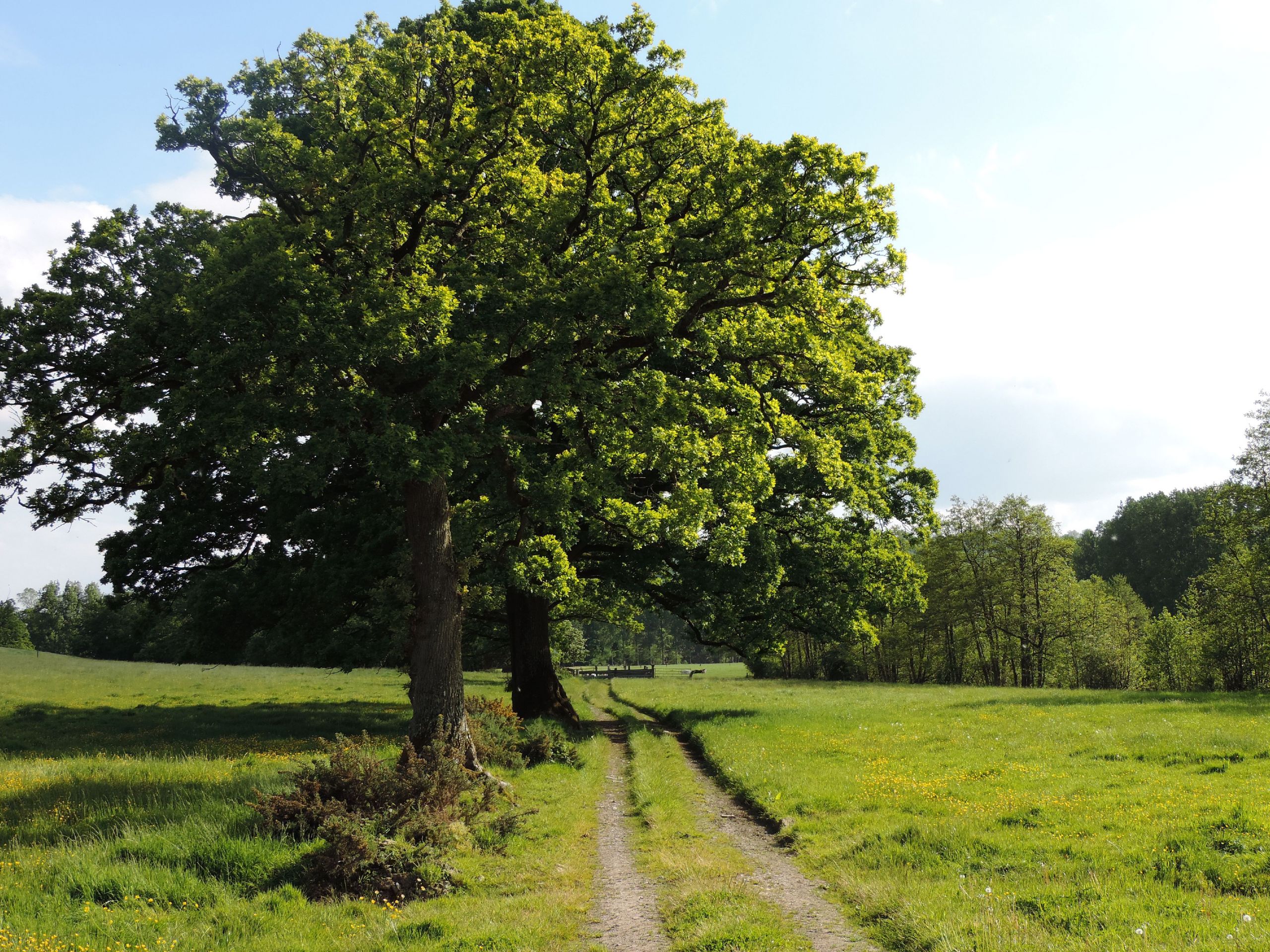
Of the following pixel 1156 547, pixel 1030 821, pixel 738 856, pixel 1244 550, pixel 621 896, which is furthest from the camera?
pixel 1156 547

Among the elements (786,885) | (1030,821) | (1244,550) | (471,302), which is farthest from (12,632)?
(1244,550)

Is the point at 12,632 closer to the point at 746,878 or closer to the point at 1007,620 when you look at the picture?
the point at 1007,620

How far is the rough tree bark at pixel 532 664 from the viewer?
25406 mm

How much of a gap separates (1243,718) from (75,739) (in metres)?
35.8

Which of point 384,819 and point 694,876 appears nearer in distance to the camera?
point 694,876

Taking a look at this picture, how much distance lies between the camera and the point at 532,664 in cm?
2581

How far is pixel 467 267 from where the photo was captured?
1511cm

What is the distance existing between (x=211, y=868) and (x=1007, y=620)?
6369 cm

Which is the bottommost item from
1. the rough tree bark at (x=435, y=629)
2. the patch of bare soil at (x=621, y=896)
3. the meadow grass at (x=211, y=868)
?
the patch of bare soil at (x=621, y=896)

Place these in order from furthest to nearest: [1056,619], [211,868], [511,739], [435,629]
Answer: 1. [1056,619]
2. [511,739]
3. [435,629]
4. [211,868]

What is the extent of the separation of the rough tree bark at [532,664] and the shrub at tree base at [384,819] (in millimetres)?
11931

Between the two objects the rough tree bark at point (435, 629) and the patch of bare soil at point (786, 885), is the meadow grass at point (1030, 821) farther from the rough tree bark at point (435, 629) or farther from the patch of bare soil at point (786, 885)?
the rough tree bark at point (435, 629)

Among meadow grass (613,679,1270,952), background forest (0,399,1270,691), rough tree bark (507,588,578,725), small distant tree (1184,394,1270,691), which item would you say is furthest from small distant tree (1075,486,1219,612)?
rough tree bark (507,588,578,725)

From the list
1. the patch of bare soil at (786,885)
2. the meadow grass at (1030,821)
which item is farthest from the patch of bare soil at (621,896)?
the meadow grass at (1030,821)
